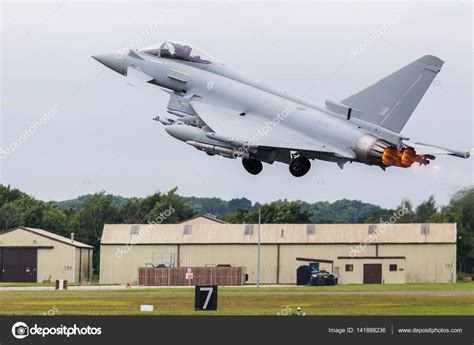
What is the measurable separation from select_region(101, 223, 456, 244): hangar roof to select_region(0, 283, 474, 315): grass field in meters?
30.5

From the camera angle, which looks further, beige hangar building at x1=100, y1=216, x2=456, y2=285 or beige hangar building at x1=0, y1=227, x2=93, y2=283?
beige hangar building at x1=100, y1=216, x2=456, y2=285

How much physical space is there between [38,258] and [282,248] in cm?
2370

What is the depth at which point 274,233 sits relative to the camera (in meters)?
130

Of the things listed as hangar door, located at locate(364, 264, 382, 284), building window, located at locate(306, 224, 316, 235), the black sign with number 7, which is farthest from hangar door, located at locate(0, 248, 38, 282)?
the black sign with number 7

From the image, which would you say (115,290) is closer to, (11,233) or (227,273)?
(227,273)

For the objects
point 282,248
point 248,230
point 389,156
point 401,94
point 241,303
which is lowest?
point 241,303

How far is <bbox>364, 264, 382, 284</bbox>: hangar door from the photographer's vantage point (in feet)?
389

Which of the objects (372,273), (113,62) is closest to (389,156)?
(113,62)

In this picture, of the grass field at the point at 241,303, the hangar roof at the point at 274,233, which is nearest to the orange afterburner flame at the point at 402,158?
the grass field at the point at 241,303

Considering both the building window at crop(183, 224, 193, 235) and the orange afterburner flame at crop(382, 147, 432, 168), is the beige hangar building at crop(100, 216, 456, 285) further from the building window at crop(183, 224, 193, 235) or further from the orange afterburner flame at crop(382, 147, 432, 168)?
the orange afterburner flame at crop(382, 147, 432, 168)

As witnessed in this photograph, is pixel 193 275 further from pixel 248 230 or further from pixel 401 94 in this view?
pixel 401 94

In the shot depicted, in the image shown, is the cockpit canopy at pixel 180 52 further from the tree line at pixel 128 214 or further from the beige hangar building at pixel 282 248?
the tree line at pixel 128 214
